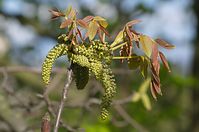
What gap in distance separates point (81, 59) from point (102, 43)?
0.09 metres

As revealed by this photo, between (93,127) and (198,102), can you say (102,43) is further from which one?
(198,102)

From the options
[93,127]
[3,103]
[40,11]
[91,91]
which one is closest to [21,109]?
[3,103]

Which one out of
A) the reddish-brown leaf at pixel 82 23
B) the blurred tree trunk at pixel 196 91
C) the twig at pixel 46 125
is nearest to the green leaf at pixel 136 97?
the reddish-brown leaf at pixel 82 23

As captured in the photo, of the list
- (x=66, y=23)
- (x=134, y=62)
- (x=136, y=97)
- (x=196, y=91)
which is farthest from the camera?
(x=196, y=91)

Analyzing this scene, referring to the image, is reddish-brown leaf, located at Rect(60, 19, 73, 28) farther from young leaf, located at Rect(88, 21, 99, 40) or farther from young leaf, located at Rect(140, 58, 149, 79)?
young leaf, located at Rect(140, 58, 149, 79)

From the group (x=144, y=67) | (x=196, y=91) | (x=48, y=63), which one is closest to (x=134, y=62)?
(x=144, y=67)

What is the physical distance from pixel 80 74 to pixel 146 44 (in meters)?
0.18

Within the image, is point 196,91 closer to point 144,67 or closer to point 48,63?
point 144,67

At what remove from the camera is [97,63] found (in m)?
1.28

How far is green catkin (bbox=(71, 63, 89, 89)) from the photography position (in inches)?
51.6

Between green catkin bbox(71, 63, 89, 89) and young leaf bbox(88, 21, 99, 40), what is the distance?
3.0 inches

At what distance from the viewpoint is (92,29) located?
1341 mm

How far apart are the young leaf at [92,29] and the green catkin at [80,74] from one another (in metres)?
0.08

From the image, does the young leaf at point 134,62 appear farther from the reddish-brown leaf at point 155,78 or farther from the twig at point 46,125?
the twig at point 46,125
